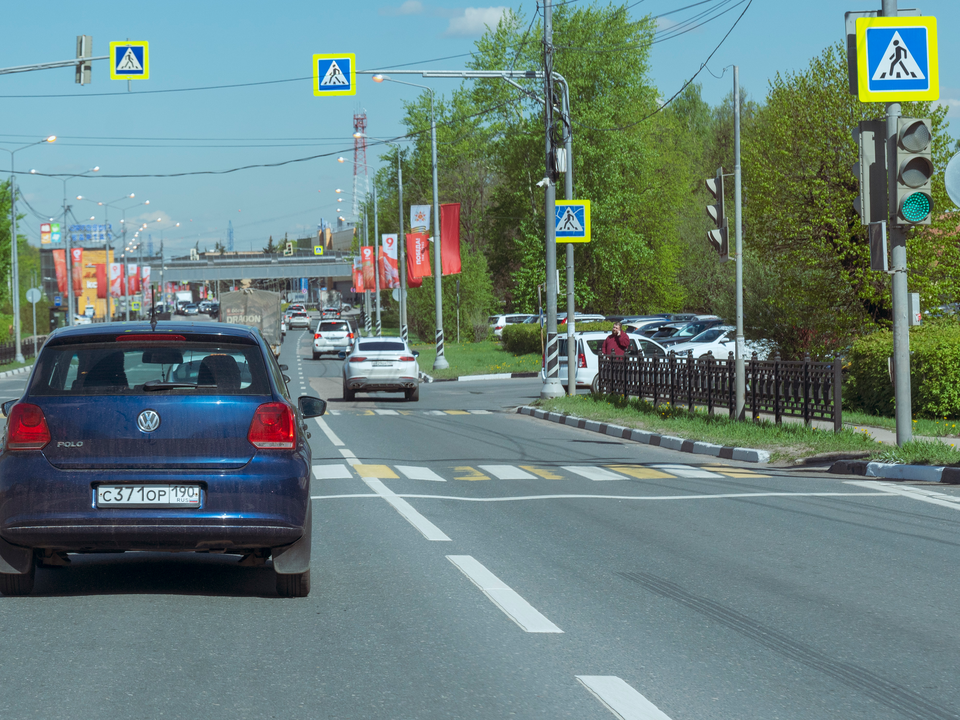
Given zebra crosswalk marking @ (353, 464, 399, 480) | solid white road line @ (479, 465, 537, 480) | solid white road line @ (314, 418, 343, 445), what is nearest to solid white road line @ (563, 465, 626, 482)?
solid white road line @ (479, 465, 537, 480)

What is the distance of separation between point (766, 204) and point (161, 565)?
24.2 metres

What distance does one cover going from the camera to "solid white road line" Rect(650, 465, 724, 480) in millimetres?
13844

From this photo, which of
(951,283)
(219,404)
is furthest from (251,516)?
(951,283)

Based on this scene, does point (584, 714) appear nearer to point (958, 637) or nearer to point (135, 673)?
point (135, 673)

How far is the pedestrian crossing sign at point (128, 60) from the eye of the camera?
2155 centimetres

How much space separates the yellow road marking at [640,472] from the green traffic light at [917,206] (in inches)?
158

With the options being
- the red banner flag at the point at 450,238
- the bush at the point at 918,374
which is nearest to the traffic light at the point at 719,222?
the bush at the point at 918,374

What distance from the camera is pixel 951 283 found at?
88.0 feet

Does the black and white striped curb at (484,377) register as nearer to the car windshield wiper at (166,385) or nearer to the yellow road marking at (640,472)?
the yellow road marking at (640,472)

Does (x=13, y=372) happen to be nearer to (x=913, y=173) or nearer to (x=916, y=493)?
(x=913, y=173)

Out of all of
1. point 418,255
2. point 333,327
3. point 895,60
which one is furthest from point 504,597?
point 333,327

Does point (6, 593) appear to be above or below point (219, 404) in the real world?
below

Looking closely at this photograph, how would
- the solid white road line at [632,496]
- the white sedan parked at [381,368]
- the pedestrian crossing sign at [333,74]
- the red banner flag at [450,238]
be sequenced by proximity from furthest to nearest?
1. the red banner flag at [450,238]
2. the white sedan parked at [381,368]
3. the pedestrian crossing sign at [333,74]
4. the solid white road line at [632,496]

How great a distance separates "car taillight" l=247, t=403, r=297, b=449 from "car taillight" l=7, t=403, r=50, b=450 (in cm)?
109
